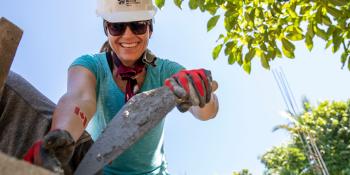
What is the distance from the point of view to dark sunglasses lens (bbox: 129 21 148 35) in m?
2.32

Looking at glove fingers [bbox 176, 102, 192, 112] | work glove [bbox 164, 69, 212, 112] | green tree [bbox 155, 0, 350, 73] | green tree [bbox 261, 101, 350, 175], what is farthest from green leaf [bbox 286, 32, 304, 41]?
green tree [bbox 261, 101, 350, 175]

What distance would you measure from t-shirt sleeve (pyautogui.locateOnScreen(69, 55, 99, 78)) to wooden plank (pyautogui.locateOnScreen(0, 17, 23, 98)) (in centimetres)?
66

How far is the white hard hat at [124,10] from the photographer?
7.70 feet

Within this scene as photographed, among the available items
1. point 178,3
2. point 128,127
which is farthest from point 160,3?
point 128,127

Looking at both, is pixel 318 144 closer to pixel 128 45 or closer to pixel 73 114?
pixel 128 45

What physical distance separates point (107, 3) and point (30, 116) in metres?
0.94

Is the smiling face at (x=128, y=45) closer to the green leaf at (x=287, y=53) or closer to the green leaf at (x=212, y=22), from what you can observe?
the green leaf at (x=212, y=22)

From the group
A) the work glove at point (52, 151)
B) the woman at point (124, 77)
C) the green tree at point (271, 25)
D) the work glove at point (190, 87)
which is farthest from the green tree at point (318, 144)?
the work glove at point (52, 151)

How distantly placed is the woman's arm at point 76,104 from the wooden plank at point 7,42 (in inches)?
10.8

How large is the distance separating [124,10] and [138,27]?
15 cm

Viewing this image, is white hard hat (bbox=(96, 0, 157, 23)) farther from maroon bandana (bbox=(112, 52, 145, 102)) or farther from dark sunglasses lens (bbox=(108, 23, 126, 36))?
maroon bandana (bbox=(112, 52, 145, 102))

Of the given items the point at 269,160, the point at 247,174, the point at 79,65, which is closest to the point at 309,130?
the point at 269,160

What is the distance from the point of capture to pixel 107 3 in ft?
8.21

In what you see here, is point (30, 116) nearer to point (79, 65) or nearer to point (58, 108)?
point (58, 108)
